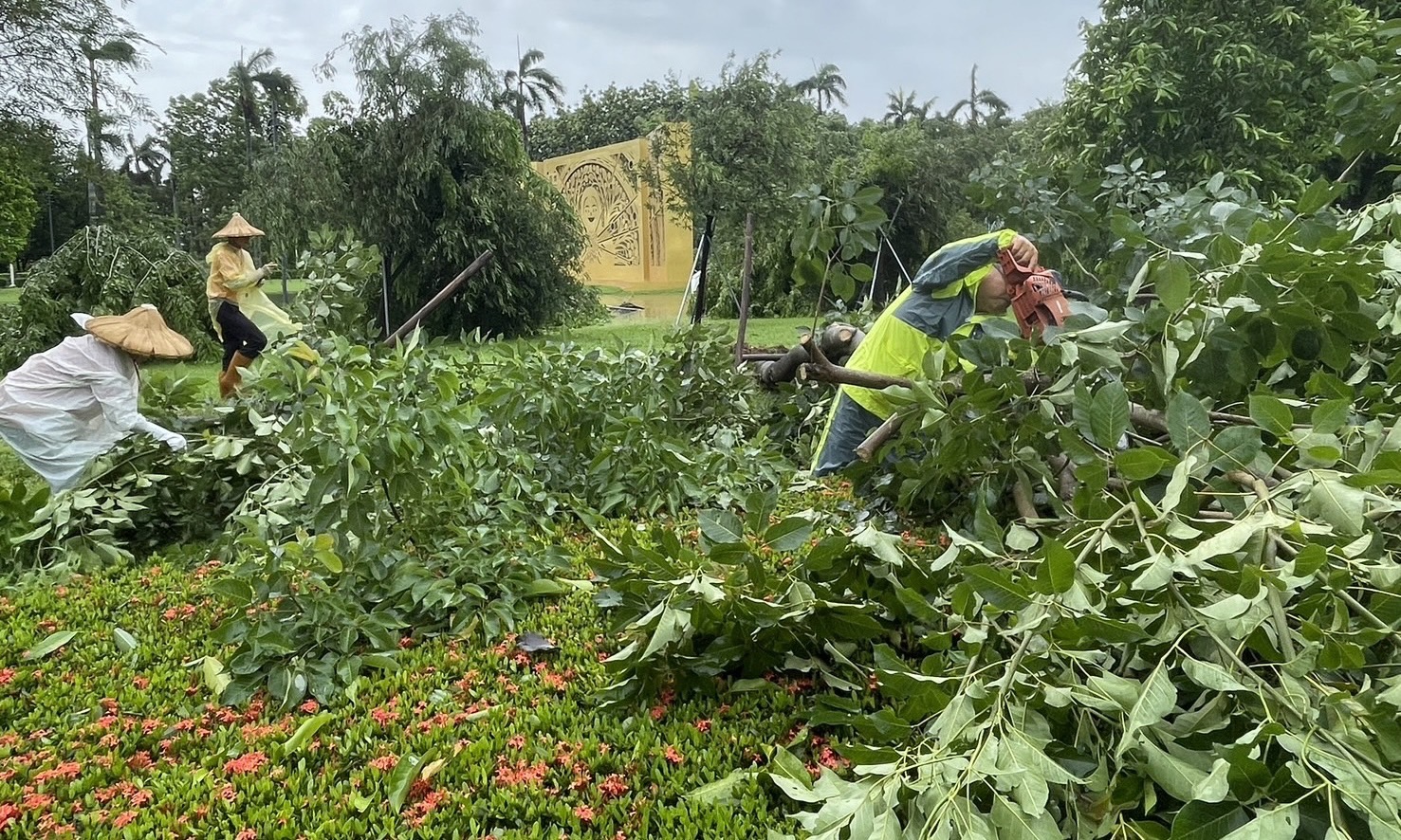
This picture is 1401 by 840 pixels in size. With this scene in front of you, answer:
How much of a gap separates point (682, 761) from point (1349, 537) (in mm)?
1164

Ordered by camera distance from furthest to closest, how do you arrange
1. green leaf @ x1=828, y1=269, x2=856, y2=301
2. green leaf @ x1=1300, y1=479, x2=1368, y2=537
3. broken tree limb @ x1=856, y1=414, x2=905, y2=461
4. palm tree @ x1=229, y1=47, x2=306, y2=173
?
palm tree @ x1=229, y1=47, x2=306, y2=173
green leaf @ x1=828, y1=269, x2=856, y2=301
broken tree limb @ x1=856, y1=414, x2=905, y2=461
green leaf @ x1=1300, y1=479, x2=1368, y2=537

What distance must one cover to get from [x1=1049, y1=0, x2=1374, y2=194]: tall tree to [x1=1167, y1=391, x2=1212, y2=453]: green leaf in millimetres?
9353

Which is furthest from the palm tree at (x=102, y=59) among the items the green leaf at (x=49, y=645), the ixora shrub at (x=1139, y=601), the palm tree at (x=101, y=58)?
the ixora shrub at (x=1139, y=601)

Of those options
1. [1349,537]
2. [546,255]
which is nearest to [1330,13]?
[546,255]

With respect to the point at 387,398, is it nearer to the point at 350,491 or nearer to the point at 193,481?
the point at 350,491

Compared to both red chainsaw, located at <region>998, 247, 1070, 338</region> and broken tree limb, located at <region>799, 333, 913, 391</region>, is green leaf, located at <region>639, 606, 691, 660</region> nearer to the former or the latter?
broken tree limb, located at <region>799, 333, 913, 391</region>

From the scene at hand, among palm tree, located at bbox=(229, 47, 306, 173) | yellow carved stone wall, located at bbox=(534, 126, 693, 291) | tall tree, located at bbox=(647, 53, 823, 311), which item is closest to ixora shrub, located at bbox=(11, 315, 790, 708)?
tall tree, located at bbox=(647, 53, 823, 311)

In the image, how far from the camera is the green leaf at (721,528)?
62.0 inches

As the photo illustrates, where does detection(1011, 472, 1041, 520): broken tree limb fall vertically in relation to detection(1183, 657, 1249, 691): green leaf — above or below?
below

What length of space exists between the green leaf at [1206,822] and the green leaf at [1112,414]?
21.9 inches

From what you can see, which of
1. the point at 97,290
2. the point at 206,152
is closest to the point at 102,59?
the point at 97,290

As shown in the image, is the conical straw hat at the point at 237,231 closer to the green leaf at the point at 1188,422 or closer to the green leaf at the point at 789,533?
the green leaf at the point at 789,533

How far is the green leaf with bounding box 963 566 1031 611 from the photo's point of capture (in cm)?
114

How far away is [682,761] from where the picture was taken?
1704 mm
